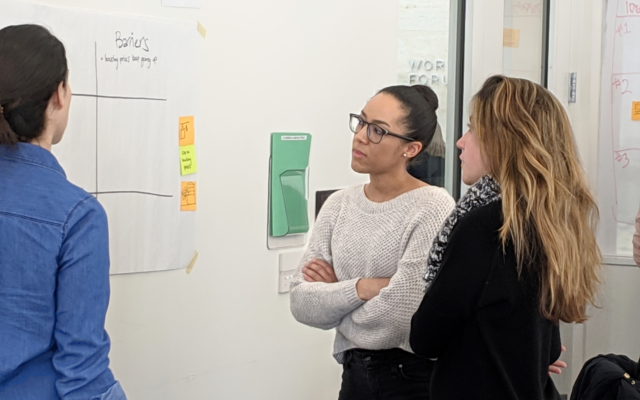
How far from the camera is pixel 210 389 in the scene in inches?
86.7

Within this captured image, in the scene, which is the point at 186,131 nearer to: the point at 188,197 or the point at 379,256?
the point at 188,197

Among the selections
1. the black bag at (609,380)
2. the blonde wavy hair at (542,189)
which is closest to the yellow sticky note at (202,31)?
the blonde wavy hair at (542,189)

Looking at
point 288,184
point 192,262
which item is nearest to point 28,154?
point 192,262

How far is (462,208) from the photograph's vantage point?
1.46 meters

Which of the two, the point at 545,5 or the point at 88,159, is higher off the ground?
the point at 545,5

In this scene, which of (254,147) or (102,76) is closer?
(102,76)

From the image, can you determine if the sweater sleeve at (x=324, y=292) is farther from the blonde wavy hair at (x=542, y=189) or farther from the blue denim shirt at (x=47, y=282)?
the blue denim shirt at (x=47, y=282)

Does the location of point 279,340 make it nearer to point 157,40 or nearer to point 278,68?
point 278,68

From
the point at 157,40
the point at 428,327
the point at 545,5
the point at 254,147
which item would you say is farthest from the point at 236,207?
the point at 545,5

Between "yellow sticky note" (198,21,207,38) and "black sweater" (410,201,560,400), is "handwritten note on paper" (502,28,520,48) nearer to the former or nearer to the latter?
"yellow sticky note" (198,21,207,38)

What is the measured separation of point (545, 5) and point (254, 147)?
6.04ft

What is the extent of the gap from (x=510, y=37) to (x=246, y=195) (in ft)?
5.32

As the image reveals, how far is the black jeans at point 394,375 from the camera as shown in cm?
170

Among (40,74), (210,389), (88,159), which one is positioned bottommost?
(210,389)
